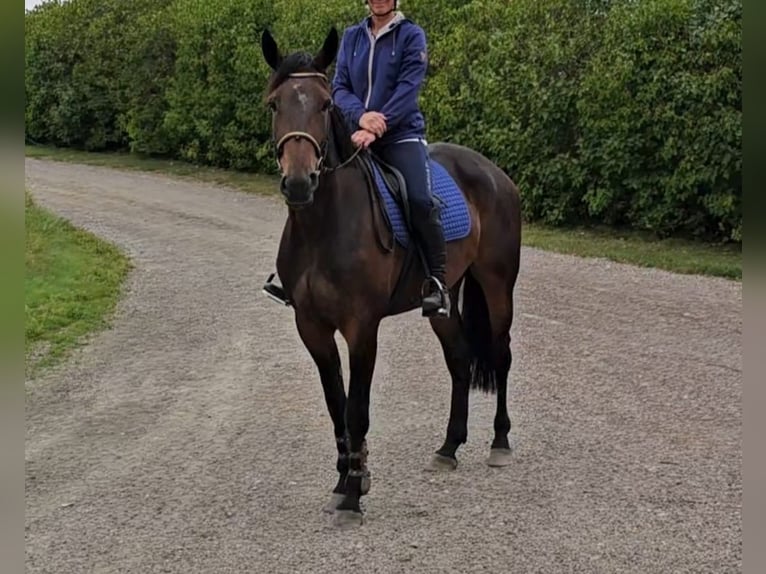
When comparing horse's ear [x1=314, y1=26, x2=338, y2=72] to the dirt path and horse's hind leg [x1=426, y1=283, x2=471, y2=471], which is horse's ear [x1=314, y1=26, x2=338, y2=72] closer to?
horse's hind leg [x1=426, y1=283, x2=471, y2=471]

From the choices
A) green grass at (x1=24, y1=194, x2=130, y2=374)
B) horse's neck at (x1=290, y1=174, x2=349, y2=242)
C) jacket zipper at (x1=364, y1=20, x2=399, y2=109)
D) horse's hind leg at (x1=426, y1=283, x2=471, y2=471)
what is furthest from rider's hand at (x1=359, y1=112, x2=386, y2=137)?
Answer: green grass at (x1=24, y1=194, x2=130, y2=374)

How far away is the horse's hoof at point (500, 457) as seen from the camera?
17.9 ft

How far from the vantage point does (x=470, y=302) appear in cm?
584

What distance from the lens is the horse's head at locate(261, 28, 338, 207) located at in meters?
4.04

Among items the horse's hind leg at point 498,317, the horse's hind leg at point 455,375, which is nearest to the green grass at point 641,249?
the horse's hind leg at point 498,317

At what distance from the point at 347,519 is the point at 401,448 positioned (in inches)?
45.2

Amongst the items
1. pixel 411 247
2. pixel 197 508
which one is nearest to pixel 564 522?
pixel 411 247

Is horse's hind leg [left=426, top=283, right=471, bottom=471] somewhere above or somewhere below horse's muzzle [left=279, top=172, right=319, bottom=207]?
below

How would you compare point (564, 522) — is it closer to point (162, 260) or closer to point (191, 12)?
point (162, 260)

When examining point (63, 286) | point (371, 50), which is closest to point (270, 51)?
point (371, 50)

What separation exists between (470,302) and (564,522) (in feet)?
5.52

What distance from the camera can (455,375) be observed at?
5672 mm

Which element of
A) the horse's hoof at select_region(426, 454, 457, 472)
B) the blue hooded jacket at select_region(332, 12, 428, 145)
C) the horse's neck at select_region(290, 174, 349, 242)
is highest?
the blue hooded jacket at select_region(332, 12, 428, 145)

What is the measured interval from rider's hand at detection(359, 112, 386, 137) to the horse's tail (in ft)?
4.78
